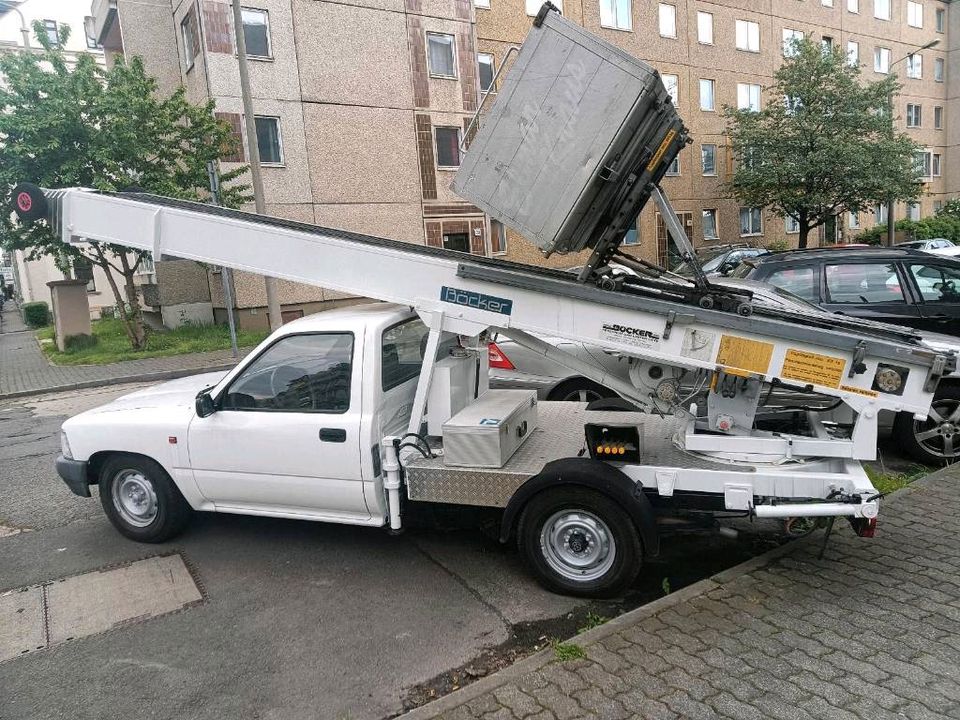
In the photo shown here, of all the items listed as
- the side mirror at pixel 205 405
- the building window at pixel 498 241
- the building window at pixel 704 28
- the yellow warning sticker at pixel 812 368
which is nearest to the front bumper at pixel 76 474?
the side mirror at pixel 205 405

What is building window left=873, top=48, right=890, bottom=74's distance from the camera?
38.6 m

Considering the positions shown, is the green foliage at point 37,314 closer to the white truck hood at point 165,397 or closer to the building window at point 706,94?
the white truck hood at point 165,397

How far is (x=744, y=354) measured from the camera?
3699 mm

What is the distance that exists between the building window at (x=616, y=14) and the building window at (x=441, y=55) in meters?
7.85

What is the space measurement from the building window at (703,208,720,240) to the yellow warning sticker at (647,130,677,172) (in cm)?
3082

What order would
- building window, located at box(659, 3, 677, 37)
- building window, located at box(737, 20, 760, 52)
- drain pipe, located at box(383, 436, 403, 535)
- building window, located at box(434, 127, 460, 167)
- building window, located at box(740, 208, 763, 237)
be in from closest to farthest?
drain pipe, located at box(383, 436, 403, 535) < building window, located at box(434, 127, 460, 167) < building window, located at box(659, 3, 677, 37) < building window, located at box(737, 20, 760, 52) < building window, located at box(740, 208, 763, 237)

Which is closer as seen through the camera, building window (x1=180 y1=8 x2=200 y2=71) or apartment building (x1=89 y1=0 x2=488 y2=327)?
building window (x1=180 y1=8 x2=200 y2=71)

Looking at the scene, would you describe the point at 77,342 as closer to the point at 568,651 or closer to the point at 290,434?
the point at 290,434

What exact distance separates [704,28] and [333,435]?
107 feet

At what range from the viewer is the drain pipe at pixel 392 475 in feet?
13.8

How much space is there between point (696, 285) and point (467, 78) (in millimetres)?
21847

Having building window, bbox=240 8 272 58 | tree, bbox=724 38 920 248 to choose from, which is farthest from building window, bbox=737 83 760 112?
building window, bbox=240 8 272 58

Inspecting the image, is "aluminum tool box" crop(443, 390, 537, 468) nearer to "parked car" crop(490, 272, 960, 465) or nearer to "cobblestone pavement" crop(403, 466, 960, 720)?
"parked car" crop(490, 272, 960, 465)

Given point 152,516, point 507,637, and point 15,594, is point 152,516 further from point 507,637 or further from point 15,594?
point 507,637
